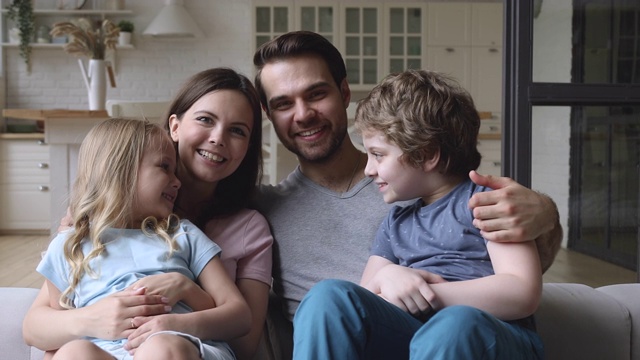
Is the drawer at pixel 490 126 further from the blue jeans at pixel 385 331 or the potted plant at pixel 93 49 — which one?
the blue jeans at pixel 385 331

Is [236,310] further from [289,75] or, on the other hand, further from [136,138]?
[289,75]

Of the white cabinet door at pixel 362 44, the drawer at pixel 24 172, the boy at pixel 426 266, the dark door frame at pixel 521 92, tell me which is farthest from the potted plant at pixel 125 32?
the boy at pixel 426 266

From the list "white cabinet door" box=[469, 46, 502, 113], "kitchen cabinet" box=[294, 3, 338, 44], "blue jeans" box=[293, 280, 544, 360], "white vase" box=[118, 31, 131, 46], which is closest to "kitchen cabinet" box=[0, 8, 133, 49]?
"white vase" box=[118, 31, 131, 46]

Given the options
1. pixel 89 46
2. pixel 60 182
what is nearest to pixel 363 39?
pixel 89 46

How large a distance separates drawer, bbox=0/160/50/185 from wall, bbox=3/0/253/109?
84 centimetres

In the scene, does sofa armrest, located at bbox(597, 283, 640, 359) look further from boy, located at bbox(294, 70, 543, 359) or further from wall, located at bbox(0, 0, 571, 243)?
wall, located at bbox(0, 0, 571, 243)

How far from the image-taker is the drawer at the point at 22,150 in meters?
6.53

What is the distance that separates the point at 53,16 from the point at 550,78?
588 cm

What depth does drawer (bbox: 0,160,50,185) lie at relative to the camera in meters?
6.54

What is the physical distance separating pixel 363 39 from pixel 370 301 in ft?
20.6

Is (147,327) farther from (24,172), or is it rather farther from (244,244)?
(24,172)

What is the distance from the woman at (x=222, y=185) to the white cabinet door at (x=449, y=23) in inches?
228

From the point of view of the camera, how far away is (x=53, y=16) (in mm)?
7137

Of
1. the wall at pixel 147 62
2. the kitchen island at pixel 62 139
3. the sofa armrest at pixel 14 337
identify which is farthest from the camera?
the wall at pixel 147 62
